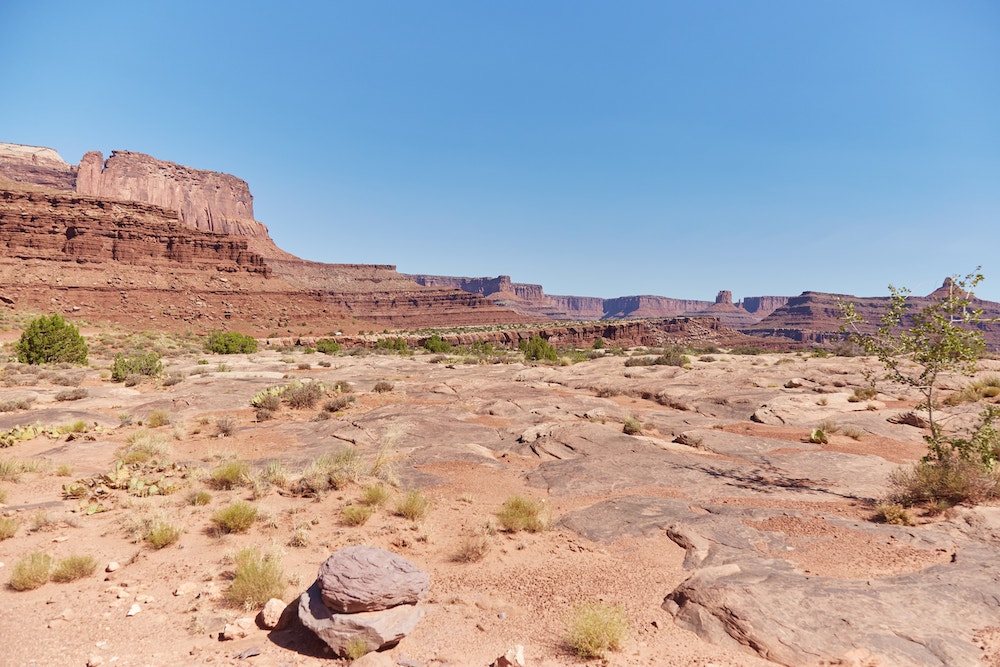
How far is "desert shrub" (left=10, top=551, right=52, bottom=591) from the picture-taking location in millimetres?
4914

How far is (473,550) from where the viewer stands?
6.01 metres

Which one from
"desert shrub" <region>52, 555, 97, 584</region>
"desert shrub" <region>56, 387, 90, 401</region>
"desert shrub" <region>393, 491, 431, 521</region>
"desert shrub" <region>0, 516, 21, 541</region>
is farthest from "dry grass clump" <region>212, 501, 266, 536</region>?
"desert shrub" <region>56, 387, 90, 401</region>

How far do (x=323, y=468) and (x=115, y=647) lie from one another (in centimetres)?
416

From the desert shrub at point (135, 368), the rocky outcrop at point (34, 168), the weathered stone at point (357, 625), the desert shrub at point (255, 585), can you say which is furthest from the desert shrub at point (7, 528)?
the rocky outcrop at point (34, 168)

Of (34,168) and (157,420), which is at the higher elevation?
(34,168)

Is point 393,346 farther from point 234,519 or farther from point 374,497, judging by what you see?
point 234,519

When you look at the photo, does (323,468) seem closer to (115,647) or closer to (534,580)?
(115,647)

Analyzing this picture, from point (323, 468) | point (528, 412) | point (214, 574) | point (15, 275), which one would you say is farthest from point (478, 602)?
point (15, 275)

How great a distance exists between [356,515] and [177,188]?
175390 mm

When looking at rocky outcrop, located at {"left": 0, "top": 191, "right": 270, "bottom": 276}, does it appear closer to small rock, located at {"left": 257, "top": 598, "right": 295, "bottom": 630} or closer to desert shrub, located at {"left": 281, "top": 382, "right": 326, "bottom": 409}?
desert shrub, located at {"left": 281, "top": 382, "right": 326, "bottom": 409}

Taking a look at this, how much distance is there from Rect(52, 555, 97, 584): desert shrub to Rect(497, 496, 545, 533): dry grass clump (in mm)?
5285

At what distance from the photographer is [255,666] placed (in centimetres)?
→ 400

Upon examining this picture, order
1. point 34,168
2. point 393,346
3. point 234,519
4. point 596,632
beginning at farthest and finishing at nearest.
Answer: point 34,168, point 393,346, point 234,519, point 596,632

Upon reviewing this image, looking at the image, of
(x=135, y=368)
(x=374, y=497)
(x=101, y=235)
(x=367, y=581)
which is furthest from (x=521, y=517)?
(x=101, y=235)
